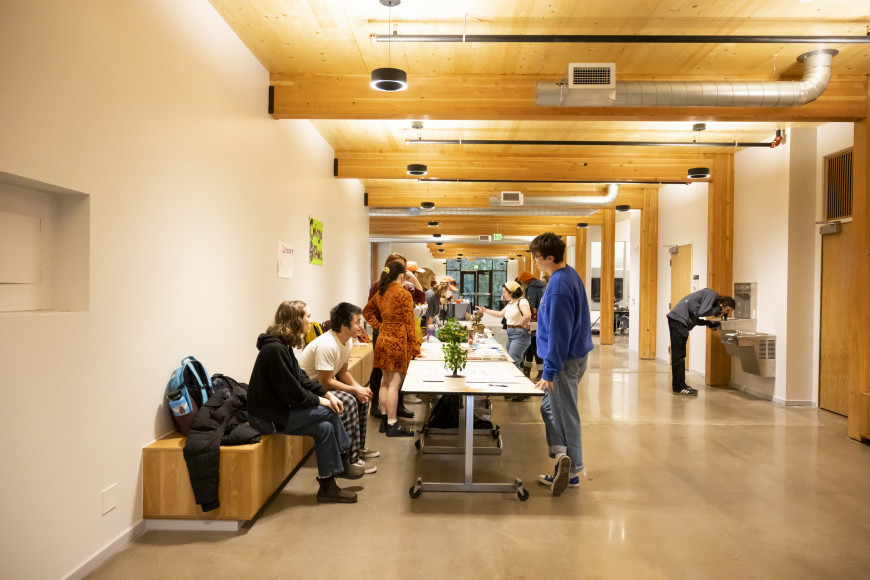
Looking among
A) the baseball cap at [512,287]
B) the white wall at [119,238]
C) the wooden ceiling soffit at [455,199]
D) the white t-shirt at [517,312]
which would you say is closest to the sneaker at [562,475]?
the white wall at [119,238]

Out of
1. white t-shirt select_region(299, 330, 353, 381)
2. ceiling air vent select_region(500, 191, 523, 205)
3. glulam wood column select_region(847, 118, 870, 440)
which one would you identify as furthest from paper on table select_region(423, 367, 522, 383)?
ceiling air vent select_region(500, 191, 523, 205)

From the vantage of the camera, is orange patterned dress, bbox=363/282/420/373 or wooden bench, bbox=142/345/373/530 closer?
wooden bench, bbox=142/345/373/530

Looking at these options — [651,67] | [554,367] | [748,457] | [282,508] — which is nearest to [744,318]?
[748,457]

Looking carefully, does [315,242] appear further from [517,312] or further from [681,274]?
[681,274]

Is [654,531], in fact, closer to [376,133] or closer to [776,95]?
[776,95]

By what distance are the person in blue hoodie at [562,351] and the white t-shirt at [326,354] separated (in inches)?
56.5

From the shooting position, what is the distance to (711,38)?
433 centimetres

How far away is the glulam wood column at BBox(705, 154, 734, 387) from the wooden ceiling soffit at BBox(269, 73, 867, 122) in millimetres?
3173

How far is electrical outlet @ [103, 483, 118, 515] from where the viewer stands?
283 cm

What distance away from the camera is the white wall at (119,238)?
90.2 inches

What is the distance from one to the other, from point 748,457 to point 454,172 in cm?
554

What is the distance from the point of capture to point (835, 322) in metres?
6.65

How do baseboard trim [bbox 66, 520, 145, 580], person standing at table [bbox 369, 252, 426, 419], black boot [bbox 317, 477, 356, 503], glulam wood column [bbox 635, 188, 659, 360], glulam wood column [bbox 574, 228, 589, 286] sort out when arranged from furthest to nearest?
glulam wood column [bbox 574, 228, 589, 286]
glulam wood column [bbox 635, 188, 659, 360]
person standing at table [bbox 369, 252, 426, 419]
black boot [bbox 317, 477, 356, 503]
baseboard trim [bbox 66, 520, 145, 580]

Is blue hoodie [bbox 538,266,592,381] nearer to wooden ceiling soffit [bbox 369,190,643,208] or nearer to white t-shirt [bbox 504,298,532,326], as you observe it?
white t-shirt [bbox 504,298,532,326]
